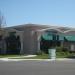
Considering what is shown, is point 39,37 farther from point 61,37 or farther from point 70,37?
point 70,37

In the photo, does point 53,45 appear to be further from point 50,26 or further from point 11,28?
point 11,28

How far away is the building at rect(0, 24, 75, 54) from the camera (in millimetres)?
49719

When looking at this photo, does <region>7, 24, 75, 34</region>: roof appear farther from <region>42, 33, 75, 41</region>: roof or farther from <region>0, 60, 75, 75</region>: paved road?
<region>0, 60, 75, 75</region>: paved road

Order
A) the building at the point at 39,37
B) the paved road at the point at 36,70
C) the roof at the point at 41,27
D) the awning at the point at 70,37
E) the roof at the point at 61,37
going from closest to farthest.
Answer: the paved road at the point at 36,70
the building at the point at 39,37
the roof at the point at 41,27
the roof at the point at 61,37
the awning at the point at 70,37

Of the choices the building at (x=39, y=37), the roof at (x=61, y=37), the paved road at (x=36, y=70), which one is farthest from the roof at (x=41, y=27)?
the paved road at (x=36, y=70)

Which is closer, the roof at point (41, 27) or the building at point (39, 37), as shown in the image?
the building at point (39, 37)

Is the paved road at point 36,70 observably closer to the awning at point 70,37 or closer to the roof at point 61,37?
the roof at point 61,37

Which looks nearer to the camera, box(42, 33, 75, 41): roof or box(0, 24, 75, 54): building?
box(0, 24, 75, 54): building

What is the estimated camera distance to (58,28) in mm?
53719

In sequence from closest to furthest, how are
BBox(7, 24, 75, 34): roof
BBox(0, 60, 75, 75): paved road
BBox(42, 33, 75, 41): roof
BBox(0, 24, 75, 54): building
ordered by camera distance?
BBox(0, 60, 75, 75): paved road → BBox(0, 24, 75, 54): building → BBox(7, 24, 75, 34): roof → BBox(42, 33, 75, 41): roof

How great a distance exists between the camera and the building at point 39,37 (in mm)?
49719

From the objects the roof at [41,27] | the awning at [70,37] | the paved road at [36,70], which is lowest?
the paved road at [36,70]

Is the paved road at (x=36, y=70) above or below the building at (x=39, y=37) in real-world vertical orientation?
below

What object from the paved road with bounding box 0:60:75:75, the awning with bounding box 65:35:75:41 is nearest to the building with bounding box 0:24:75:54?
the awning with bounding box 65:35:75:41
